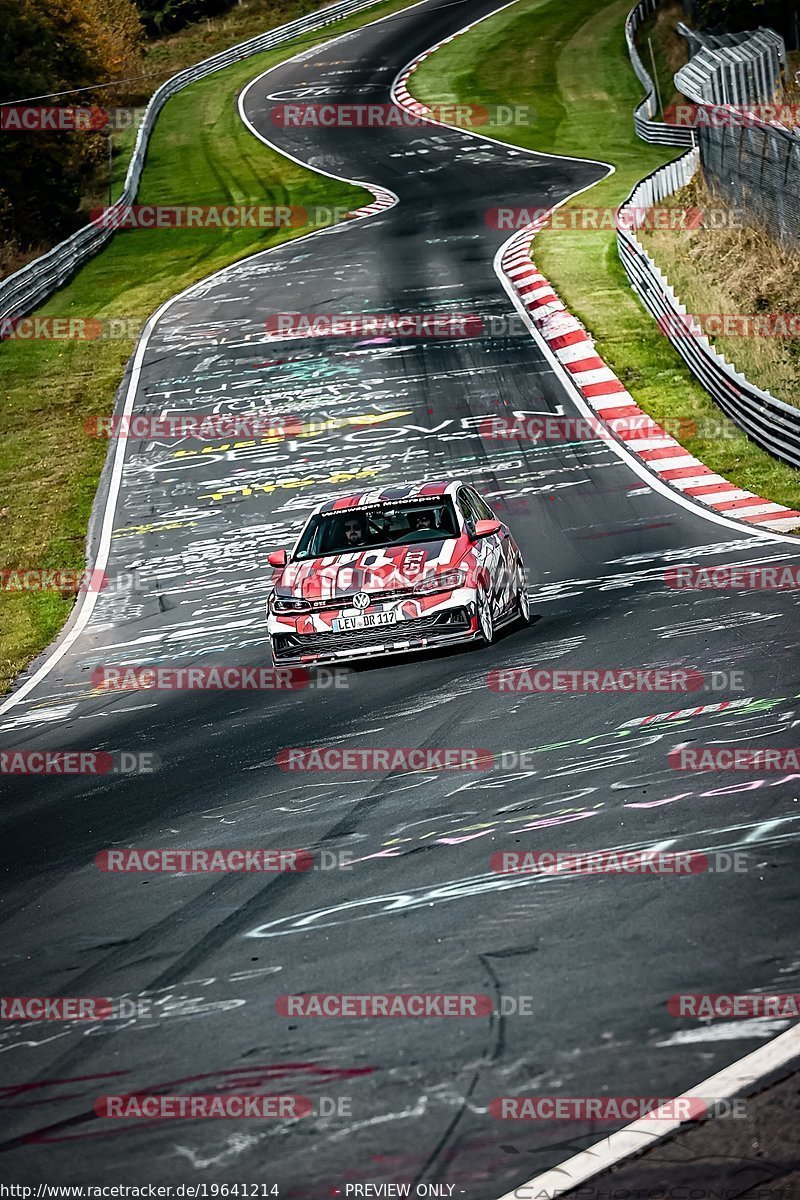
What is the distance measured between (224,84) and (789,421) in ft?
166

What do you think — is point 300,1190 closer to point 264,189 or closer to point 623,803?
point 623,803

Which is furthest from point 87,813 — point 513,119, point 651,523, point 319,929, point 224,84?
point 224,84

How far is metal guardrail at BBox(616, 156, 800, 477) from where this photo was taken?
20.1 meters

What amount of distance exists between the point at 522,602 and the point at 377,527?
1.55 m

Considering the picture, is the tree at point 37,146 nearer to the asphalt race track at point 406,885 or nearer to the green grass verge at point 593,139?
the green grass verge at point 593,139

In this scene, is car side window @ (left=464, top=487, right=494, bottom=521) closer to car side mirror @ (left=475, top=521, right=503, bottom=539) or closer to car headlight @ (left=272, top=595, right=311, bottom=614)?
car side mirror @ (left=475, top=521, right=503, bottom=539)

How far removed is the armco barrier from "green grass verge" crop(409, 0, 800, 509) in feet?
30.5

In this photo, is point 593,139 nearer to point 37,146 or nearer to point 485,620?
point 37,146

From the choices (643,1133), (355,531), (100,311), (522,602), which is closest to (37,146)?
(100,311)

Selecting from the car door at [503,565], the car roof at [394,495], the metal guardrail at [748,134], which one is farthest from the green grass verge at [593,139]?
the car roof at [394,495]

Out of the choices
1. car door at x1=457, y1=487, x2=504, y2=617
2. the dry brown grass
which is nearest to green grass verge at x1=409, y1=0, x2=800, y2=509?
the dry brown grass

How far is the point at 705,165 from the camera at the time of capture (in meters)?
35.0

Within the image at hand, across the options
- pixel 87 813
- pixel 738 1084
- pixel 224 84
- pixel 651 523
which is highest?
pixel 224 84

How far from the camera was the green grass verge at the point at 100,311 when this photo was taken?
21266mm
